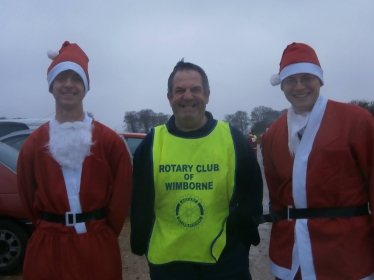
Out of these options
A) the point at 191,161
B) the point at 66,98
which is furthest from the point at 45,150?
the point at 191,161

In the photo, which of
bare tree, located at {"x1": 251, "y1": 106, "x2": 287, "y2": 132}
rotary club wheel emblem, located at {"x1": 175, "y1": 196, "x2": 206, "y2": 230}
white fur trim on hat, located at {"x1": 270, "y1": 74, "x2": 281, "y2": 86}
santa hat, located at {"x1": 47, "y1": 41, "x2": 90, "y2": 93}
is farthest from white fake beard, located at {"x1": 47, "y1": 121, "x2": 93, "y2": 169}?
bare tree, located at {"x1": 251, "y1": 106, "x2": 287, "y2": 132}

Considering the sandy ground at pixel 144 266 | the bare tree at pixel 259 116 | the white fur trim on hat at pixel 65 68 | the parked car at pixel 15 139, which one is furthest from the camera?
the bare tree at pixel 259 116

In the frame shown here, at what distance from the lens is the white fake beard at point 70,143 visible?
9.22 ft

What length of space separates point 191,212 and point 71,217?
735mm

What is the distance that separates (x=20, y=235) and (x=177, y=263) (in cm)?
288

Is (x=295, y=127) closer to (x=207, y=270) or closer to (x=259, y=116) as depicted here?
(x=207, y=270)

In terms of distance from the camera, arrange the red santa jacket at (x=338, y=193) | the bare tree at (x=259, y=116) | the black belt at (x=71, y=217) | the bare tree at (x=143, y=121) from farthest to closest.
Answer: the bare tree at (x=259, y=116) → the bare tree at (x=143, y=121) → the black belt at (x=71, y=217) → the red santa jacket at (x=338, y=193)

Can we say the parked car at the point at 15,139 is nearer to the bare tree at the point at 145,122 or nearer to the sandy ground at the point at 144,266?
the sandy ground at the point at 144,266

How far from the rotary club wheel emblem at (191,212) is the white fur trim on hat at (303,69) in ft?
3.23

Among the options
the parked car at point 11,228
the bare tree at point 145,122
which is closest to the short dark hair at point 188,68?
the parked car at point 11,228

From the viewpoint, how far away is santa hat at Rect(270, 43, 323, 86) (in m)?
2.84

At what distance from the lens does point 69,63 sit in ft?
9.52

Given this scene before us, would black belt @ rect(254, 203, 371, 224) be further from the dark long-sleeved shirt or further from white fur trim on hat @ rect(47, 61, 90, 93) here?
white fur trim on hat @ rect(47, 61, 90, 93)

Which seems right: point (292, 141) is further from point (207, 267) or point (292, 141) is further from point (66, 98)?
point (66, 98)
